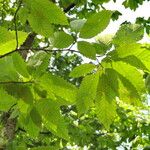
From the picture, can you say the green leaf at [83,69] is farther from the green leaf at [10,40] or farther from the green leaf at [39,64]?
the green leaf at [10,40]

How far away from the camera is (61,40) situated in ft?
4.24

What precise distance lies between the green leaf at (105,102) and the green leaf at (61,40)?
0.17 metres

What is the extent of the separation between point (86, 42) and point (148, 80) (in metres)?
0.39

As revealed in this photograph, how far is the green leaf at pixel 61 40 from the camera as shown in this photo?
50.6 inches

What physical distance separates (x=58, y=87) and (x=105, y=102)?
0.17m

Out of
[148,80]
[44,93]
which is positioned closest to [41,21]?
[44,93]

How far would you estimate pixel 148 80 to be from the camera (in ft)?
4.91

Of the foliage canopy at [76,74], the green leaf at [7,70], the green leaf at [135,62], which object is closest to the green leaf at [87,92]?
the foliage canopy at [76,74]

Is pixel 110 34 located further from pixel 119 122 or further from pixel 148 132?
pixel 119 122

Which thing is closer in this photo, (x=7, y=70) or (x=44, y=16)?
(x=44, y=16)

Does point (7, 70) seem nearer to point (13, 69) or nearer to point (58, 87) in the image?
point (13, 69)

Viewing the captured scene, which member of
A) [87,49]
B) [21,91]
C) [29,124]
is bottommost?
[29,124]

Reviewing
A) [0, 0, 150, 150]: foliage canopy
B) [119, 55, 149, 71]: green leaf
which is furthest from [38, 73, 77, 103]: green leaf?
[119, 55, 149, 71]: green leaf

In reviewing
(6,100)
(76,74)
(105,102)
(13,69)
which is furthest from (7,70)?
(105,102)
